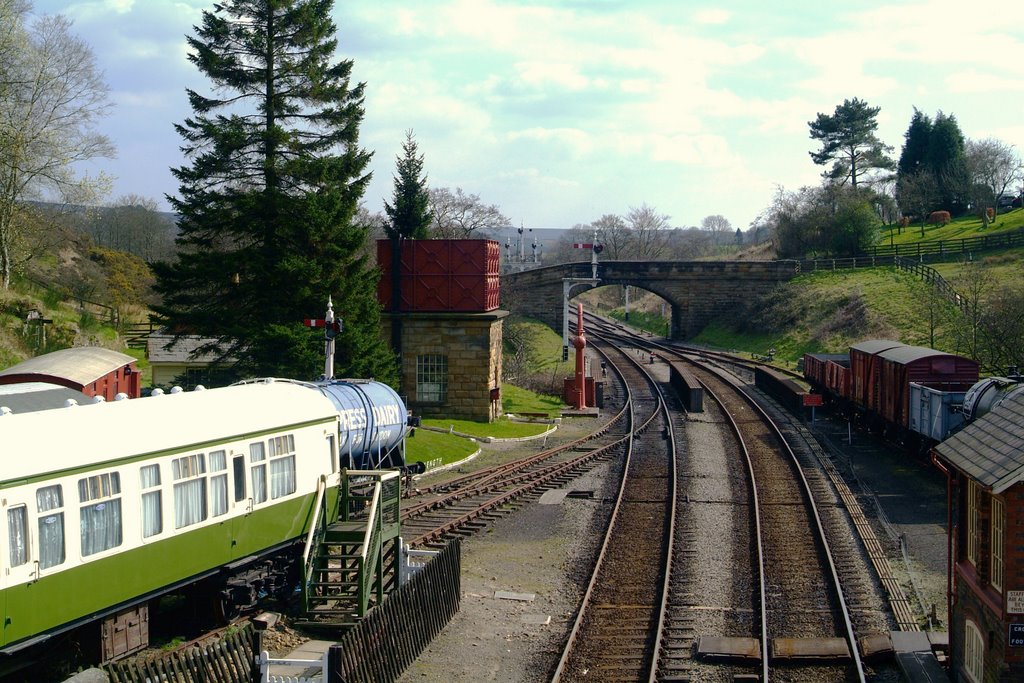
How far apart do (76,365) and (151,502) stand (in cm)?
1080

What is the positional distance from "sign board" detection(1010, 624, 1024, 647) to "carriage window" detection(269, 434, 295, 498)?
382 inches

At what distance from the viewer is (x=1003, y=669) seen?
10.6 m

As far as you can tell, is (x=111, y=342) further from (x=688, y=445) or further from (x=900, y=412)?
(x=900, y=412)

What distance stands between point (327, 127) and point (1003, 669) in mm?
24942

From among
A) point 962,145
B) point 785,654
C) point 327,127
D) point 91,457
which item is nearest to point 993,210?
point 962,145

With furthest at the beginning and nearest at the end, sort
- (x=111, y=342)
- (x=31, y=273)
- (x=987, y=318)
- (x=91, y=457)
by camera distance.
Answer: (x=31, y=273) → (x=111, y=342) → (x=987, y=318) → (x=91, y=457)

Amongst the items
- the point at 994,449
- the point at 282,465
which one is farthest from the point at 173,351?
the point at 994,449

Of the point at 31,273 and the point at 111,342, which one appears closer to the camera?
the point at 111,342

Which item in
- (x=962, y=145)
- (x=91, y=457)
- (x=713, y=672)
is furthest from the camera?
(x=962, y=145)

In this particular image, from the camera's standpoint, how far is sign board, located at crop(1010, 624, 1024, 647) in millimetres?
10500

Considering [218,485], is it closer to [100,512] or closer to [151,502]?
[151,502]

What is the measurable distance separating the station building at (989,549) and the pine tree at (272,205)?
Result: 61.8ft

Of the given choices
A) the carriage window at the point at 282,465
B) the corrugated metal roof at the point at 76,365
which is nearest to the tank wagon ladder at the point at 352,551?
the carriage window at the point at 282,465

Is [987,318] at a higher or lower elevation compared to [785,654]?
higher
